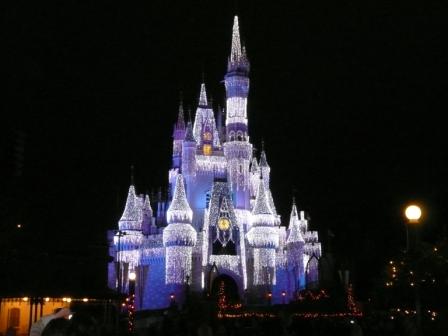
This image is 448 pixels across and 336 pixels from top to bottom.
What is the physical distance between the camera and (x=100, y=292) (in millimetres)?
33281

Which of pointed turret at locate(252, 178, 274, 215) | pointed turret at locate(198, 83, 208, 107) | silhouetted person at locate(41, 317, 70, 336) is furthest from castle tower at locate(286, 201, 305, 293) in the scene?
silhouetted person at locate(41, 317, 70, 336)

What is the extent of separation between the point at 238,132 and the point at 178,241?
35.6ft

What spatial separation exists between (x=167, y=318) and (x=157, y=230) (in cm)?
3630

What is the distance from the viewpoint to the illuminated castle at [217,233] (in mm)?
54562

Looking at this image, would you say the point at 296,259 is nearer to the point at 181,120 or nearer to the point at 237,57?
the point at 181,120

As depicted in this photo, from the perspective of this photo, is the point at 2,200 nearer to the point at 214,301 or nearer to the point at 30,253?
the point at 30,253

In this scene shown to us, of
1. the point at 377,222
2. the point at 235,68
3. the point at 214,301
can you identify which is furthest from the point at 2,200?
the point at 377,222

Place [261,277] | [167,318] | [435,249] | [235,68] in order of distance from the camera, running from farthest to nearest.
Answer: [235,68]
[261,277]
[435,249]
[167,318]

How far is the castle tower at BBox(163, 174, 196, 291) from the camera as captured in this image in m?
53.5

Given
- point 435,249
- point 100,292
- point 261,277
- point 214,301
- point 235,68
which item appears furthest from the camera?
point 235,68

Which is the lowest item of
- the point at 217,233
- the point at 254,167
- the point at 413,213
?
the point at 413,213

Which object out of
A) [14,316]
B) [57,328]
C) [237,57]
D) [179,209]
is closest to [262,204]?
[179,209]

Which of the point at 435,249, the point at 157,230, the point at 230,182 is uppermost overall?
the point at 230,182

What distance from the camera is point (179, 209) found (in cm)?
5447
